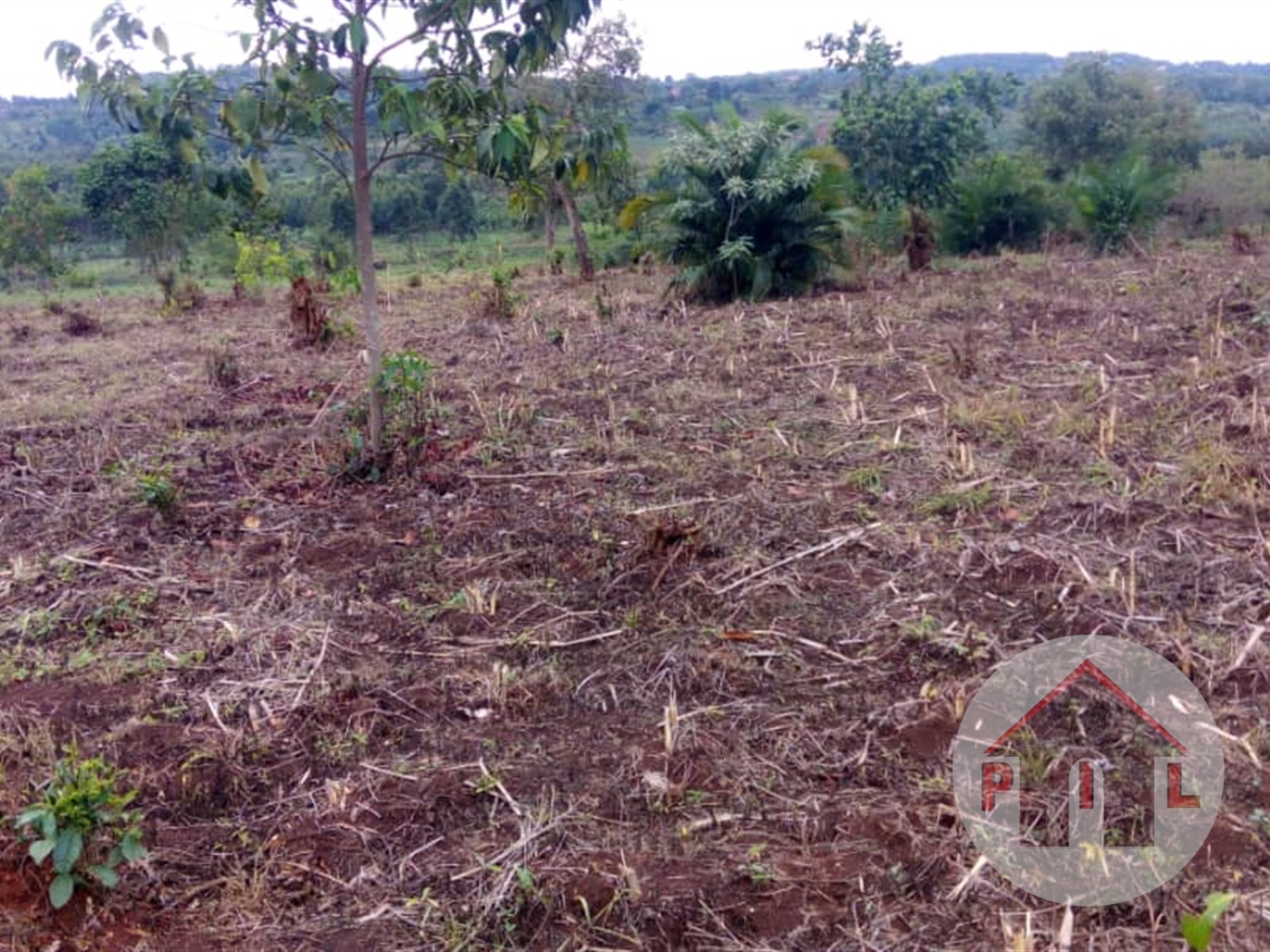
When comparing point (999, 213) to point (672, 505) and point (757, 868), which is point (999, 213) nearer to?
point (672, 505)

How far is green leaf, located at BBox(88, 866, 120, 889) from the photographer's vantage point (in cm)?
230

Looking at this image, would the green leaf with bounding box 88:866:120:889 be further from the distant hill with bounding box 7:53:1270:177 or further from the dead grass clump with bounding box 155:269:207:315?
the distant hill with bounding box 7:53:1270:177

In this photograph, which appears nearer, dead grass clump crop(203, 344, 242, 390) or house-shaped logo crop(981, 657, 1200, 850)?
house-shaped logo crop(981, 657, 1200, 850)

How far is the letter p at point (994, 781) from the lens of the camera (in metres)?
2.61

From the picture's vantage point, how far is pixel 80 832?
2.33 metres

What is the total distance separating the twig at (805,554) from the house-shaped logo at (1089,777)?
37.6 inches

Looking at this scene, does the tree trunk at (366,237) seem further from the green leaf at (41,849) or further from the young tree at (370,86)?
the green leaf at (41,849)

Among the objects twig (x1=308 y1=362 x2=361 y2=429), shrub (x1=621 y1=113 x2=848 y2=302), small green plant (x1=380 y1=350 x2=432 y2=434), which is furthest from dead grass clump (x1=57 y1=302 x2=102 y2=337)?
small green plant (x1=380 y1=350 x2=432 y2=434)

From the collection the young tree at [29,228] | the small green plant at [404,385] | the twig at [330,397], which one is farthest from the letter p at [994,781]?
the young tree at [29,228]

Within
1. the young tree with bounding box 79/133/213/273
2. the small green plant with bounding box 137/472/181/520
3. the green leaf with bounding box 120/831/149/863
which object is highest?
the young tree with bounding box 79/133/213/273

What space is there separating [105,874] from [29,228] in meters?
17.3

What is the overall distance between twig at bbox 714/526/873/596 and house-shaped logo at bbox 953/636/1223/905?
0.95 metres

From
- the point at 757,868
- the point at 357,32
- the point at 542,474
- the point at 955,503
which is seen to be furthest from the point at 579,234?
the point at 757,868

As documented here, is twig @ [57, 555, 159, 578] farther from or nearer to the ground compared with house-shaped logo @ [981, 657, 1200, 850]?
farther from the ground
